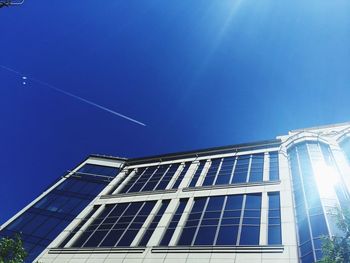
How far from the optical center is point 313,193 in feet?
82.0

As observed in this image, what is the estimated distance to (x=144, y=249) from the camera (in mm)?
24516

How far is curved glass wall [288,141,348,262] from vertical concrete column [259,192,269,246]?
86.4 inches

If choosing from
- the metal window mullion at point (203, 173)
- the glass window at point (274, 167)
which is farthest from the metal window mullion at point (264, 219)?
the metal window mullion at point (203, 173)

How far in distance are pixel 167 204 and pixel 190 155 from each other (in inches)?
413

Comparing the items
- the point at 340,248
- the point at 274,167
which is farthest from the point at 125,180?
the point at 340,248

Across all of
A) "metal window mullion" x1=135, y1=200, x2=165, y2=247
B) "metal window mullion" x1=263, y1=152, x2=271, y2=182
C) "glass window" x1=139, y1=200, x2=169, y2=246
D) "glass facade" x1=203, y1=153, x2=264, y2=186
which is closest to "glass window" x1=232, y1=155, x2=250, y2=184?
"glass facade" x1=203, y1=153, x2=264, y2=186

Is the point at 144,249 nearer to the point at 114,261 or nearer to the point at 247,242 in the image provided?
the point at 114,261

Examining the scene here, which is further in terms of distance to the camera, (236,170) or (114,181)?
(114,181)

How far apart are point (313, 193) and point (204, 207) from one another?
9.21 m

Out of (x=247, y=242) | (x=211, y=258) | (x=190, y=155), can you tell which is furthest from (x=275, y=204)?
(x=190, y=155)

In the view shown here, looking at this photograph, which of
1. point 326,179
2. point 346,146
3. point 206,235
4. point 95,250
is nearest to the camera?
point 206,235

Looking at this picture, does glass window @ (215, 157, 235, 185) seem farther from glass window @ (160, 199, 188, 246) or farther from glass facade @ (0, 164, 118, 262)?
glass facade @ (0, 164, 118, 262)

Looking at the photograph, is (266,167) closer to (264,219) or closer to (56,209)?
(264,219)

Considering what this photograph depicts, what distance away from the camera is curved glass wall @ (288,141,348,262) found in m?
20.7
